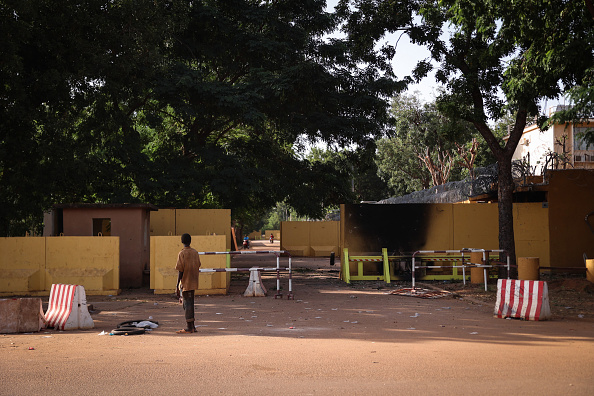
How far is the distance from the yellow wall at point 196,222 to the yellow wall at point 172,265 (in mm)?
5685

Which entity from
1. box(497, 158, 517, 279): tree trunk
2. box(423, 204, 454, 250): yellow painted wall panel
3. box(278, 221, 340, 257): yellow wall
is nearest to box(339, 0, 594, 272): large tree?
box(497, 158, 517, 279): tree trunk

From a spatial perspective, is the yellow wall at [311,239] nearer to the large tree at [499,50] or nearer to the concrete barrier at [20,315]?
the large tree at [499,50]

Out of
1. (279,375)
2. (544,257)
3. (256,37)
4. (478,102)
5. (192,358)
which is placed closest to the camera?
(279,375)

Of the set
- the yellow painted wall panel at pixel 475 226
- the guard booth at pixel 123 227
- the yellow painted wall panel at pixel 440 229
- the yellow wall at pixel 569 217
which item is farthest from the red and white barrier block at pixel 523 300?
the yellow wall at pixel 569 217

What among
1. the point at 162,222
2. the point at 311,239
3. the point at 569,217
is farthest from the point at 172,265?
the point at 311,239

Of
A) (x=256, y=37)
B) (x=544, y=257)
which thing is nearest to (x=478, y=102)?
(x=544, y=257)

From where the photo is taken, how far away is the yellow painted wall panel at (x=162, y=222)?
78.0 feet

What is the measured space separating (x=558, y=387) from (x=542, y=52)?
1170 centimetres

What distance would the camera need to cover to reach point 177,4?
26.3 m

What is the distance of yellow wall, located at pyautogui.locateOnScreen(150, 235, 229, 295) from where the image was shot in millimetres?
17859

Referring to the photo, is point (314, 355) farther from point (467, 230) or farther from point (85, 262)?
point (467, 230)

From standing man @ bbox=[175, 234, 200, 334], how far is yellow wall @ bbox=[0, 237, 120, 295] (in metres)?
7.71

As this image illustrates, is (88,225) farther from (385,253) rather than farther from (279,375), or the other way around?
(279,375)

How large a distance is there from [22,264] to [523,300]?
13.5 m
